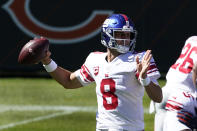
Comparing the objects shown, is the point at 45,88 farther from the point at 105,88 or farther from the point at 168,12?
the point at 105,88

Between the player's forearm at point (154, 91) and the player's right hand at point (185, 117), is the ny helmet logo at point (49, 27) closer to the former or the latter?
the player's right hand at point (185, 117)

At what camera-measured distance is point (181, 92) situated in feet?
19.9

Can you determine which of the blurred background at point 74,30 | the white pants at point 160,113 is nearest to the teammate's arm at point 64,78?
the white pants at point 160,113

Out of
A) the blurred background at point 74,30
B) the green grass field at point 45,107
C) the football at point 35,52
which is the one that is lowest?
the green grass field at point 45,107

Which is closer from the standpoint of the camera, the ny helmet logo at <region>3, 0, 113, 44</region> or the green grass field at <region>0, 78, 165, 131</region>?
the green grass field at <region>0, 78, 165, 131</region>

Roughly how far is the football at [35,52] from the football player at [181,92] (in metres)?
1.35

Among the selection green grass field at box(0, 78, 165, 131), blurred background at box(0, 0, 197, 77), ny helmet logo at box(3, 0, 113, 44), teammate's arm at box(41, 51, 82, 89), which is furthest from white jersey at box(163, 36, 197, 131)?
ny helmet logo at box(3, 0, 113, 44)

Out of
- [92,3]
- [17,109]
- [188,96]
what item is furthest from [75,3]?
[188,96]

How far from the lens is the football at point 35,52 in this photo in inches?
231

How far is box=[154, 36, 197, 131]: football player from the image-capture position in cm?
599

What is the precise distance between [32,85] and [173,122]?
791 cm

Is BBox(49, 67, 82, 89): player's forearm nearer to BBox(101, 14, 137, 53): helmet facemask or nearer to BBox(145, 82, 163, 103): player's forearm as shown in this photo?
BBox(101, 14, 137, 53): helmet facemask

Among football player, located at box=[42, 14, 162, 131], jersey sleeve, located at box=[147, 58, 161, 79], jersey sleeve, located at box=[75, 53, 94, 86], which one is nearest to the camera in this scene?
jersey sleeve, located at box=[147, 58, 161, 79]

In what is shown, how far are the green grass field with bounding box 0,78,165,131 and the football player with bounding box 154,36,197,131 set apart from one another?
2.98 m
